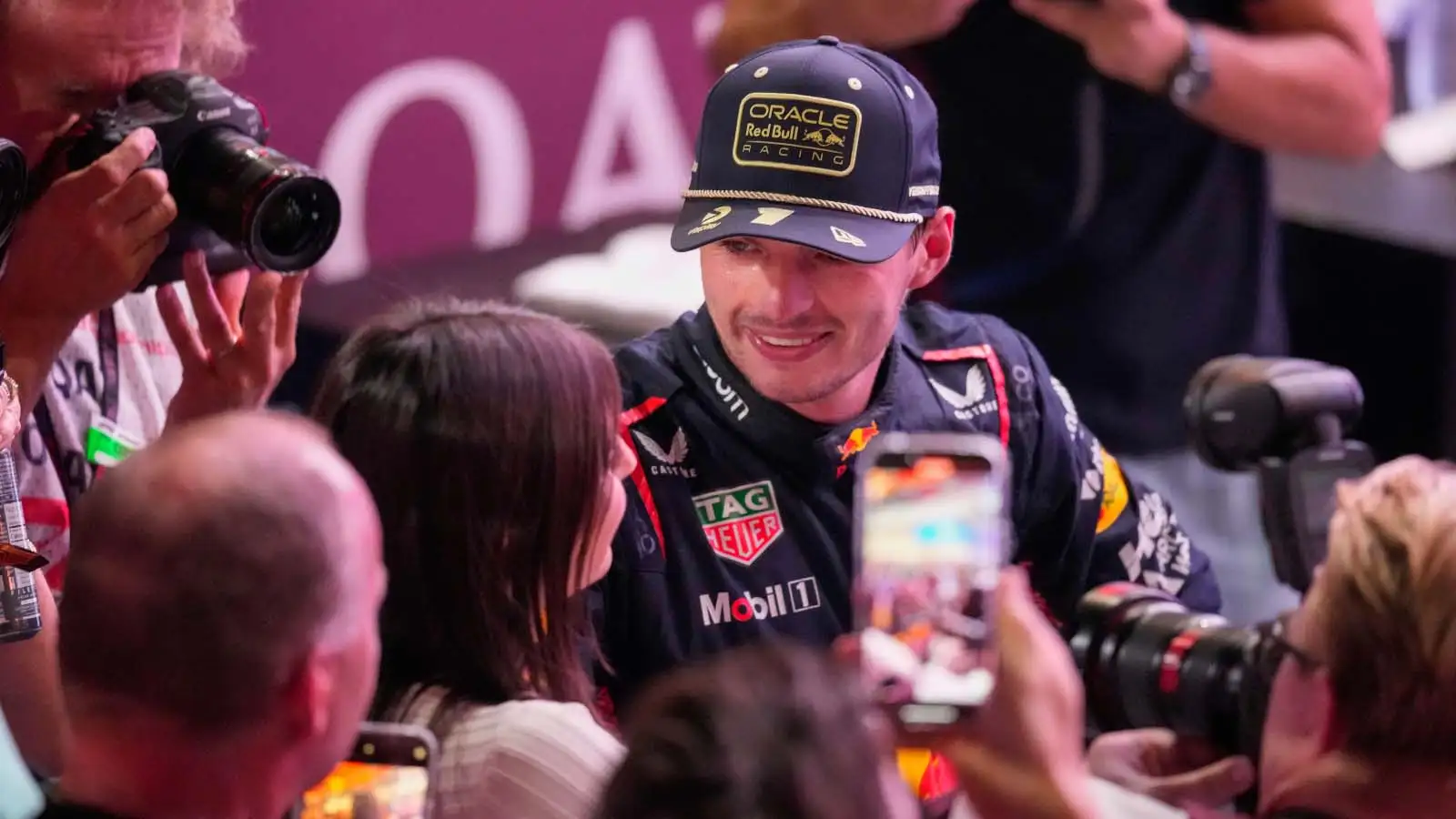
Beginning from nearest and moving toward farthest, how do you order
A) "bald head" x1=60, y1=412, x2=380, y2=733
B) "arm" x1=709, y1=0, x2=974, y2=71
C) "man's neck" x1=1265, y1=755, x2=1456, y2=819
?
"bald head" x1=60, y1=412, x2=380, y2=733 → "man's neck" x1=1265, y1=755, x2=1456, y2=819 → "arm" x1=709, y1=0, x2=974, y2=71

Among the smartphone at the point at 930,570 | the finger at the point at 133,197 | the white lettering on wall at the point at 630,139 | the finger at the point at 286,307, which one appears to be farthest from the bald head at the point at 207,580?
the white lettering on wall at the point at 630,139

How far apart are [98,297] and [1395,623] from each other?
1.10 meters

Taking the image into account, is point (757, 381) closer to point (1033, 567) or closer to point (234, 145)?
point (1033, 567)

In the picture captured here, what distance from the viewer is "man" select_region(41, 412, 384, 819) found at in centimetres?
110

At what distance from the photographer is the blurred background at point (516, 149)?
2.76 metres

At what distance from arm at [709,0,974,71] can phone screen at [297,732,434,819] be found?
112 cm

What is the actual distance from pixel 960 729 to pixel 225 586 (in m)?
0.44

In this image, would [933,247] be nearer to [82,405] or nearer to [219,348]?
[219,348]

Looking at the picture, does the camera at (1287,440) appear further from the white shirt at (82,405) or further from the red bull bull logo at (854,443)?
the white shirt at (82,405)

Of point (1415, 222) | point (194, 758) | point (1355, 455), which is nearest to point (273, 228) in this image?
point (194, 758)

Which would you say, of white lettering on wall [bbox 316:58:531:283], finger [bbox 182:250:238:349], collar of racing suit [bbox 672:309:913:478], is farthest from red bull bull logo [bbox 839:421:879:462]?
white lettering on wall [bbox 316:58:531:283]

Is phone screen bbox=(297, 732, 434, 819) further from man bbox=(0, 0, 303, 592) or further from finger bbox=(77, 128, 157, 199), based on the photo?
finger bbox=(77, 128, 157, 199)

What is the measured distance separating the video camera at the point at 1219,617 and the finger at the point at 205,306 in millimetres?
827

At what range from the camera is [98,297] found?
1.72 metres
